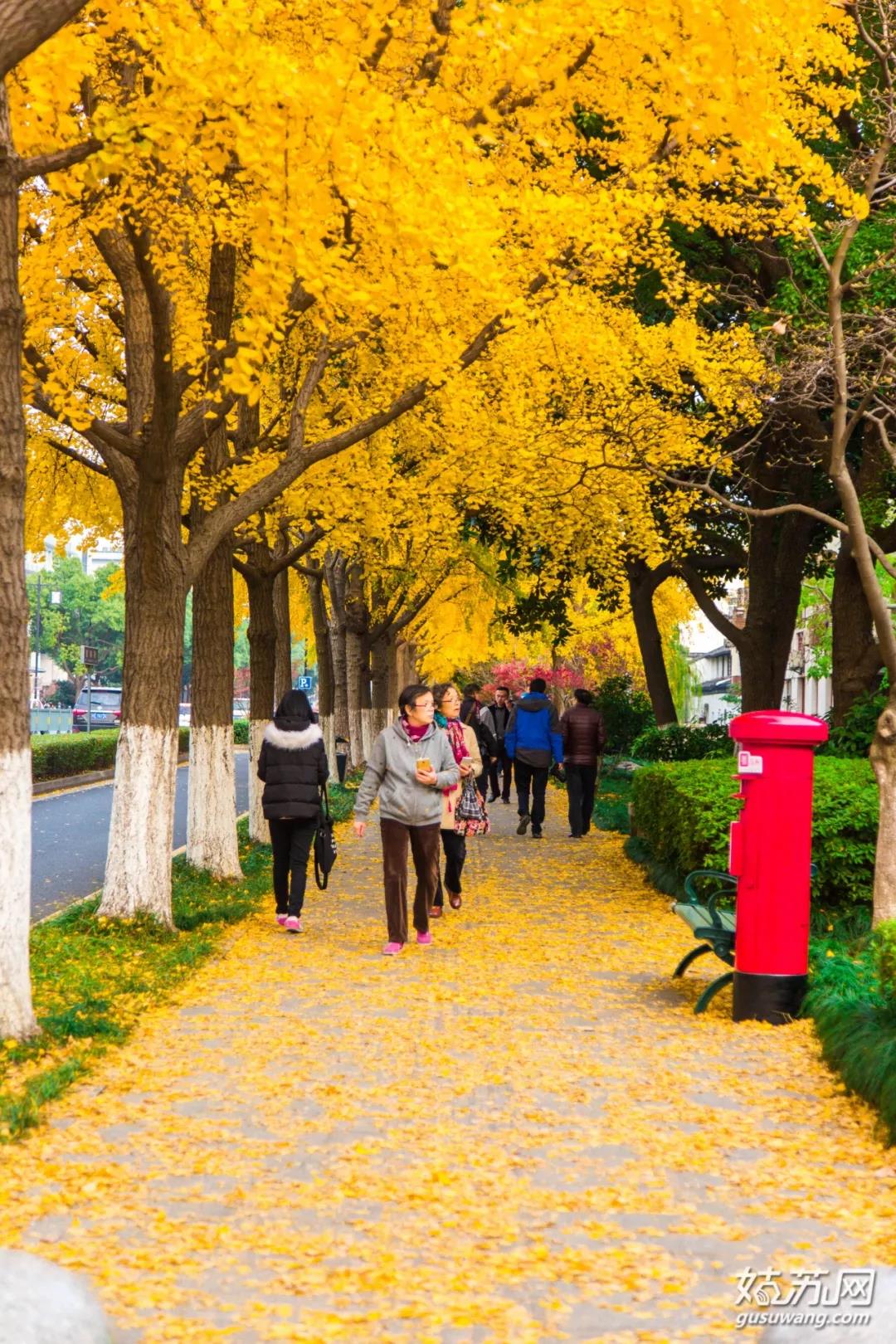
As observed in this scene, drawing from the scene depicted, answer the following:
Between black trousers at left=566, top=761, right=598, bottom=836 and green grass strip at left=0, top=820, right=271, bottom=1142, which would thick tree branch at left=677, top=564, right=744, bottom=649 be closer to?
black trousers at left=566, top=761, right=598, bottom=836

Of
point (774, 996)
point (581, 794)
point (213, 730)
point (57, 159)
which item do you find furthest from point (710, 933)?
point (581, 794)

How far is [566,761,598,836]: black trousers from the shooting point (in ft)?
69.3

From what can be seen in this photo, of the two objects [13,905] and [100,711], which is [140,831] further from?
[100,711]

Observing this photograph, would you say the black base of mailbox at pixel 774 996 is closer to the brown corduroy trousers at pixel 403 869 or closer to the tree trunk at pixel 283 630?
the brown corduroy trousers at pixel 403 869

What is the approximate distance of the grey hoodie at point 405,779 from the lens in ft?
38.4

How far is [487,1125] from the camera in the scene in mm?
6645

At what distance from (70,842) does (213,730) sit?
635 centimetres

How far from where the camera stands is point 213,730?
16.3m

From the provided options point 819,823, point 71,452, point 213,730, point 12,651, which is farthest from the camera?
point 71,452

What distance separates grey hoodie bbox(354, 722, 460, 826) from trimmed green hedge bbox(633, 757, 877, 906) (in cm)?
206

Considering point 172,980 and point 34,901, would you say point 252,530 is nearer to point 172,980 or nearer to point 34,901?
point 34,901

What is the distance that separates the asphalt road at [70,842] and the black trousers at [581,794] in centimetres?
533

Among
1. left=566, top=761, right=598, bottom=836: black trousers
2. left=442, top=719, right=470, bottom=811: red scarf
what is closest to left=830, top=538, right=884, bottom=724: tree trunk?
left=566, top=761, right=598, bottom=836: black trousers

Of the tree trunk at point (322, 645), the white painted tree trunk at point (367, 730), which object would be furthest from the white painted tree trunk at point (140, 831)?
the white painted tree trunk at point (367, 730)
